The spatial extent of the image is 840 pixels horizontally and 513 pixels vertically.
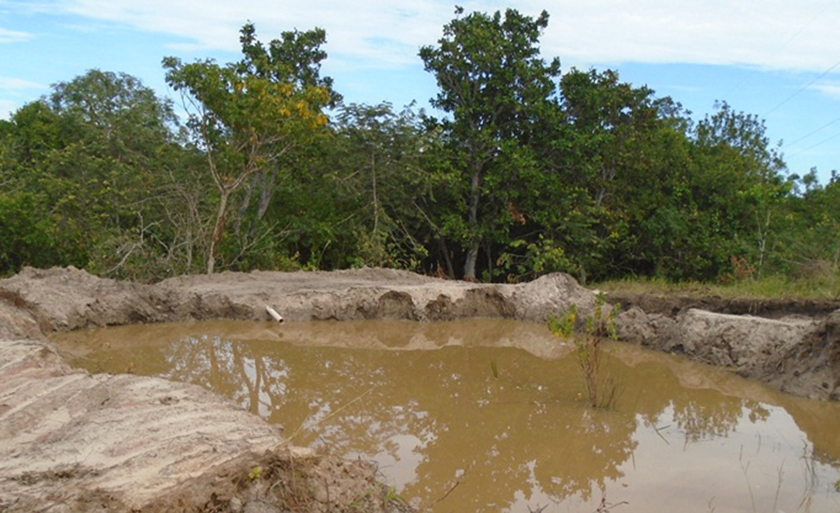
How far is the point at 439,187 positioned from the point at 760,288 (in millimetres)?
7194

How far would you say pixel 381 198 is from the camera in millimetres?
16859

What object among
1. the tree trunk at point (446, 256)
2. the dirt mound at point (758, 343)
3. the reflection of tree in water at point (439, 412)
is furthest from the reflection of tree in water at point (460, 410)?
the tree trunk at point (446, 256)

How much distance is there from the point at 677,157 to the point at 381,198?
282 inches

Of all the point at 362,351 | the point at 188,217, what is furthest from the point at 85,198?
the point at 362,351

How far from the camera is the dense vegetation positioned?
14891 millimetres

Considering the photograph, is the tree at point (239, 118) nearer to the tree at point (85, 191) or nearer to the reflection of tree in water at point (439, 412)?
the tree at point (85, 191)

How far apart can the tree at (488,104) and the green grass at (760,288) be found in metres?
3.12

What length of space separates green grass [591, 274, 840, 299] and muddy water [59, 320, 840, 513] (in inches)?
134

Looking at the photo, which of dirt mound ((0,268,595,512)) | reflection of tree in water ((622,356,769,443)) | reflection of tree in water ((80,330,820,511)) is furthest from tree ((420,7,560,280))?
dirt mound ((0,268,595,512))

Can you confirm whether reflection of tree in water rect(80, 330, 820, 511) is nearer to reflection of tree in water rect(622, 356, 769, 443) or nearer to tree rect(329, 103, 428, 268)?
reflection of tree in water rect(622, 356, 769, 443)

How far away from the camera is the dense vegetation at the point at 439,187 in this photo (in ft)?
48.9

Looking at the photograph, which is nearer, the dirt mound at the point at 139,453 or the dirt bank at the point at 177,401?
the dirt mound at the point at 139,453

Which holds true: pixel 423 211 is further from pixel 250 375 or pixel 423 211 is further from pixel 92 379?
pixel 92 379

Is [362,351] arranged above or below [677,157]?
below
